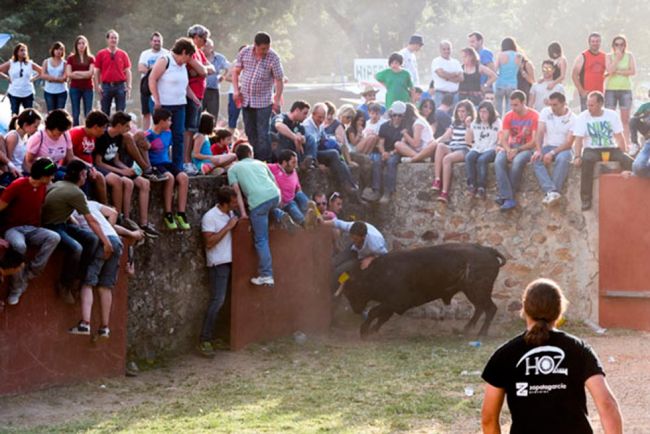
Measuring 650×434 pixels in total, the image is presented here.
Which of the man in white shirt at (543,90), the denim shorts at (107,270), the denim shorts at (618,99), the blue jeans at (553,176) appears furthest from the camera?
the man in white shirt at (543,90)

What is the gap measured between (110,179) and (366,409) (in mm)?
3757

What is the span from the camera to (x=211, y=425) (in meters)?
11.8

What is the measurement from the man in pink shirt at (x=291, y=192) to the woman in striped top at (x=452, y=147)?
2466mm

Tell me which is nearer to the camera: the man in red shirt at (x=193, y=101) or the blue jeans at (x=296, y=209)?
the man in red shirt at (x=193, y=101)

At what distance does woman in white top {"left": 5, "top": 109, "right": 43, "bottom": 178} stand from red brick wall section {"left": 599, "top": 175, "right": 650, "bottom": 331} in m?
8.35

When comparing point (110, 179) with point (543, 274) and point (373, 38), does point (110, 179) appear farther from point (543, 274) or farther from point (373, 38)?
point (373, 38)

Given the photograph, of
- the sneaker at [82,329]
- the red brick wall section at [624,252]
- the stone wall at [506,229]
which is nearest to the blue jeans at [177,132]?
the sneaker at [82,329]

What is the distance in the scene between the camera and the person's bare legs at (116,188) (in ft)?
45.6

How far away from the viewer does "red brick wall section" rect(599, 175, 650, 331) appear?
18.0 meters

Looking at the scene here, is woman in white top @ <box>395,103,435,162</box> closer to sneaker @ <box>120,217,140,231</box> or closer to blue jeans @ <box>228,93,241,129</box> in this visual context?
blue jeans @ <box>228,93,241,129</box>

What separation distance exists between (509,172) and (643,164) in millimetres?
1897

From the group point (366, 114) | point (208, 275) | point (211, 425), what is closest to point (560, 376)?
point (211, 425)

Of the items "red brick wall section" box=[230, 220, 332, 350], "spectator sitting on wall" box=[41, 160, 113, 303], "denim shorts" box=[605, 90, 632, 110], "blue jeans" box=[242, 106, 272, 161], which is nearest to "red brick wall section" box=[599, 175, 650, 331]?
"denim shorts" box=[605, 90, 632, 110]

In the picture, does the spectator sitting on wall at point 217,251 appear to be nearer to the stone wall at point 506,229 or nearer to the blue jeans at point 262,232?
the blue jeans at point 262,232
